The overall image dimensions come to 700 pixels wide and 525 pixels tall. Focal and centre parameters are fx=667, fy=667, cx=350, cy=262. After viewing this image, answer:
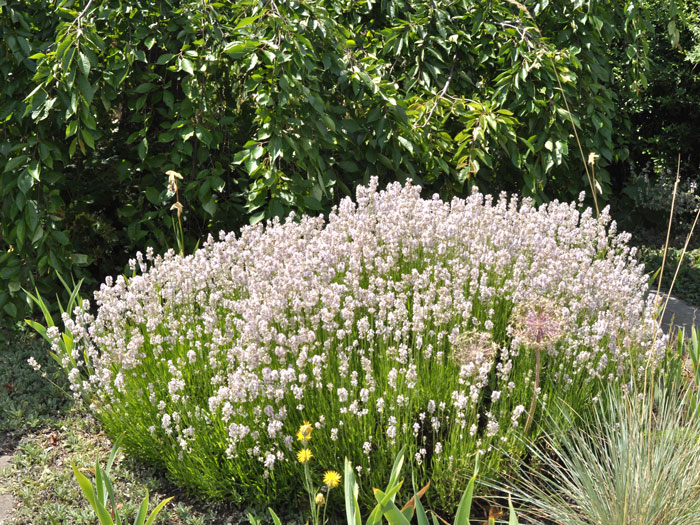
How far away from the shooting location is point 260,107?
3574mm

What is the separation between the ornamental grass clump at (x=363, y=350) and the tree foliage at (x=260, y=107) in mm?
813

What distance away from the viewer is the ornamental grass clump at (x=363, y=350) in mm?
2322

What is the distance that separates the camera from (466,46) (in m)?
4.50

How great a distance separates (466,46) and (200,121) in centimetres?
190

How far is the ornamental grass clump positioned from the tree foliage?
0.81m

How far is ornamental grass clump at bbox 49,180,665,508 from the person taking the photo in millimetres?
2322

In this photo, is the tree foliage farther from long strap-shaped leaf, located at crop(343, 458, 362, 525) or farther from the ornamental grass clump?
long strap-shaped leaf, located at crop(343, 458, 362, 525)

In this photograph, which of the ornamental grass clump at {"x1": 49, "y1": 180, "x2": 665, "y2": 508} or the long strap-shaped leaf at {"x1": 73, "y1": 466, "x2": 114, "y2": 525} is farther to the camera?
the ornamental grass clump at {"x1": 49, "y1": 180, "x2": 665, "y2": 508}

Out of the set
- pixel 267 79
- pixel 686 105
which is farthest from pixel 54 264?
pixel 686 105

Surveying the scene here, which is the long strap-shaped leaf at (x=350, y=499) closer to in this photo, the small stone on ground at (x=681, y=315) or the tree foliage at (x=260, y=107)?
the tree foliage at (x=260, y=107)

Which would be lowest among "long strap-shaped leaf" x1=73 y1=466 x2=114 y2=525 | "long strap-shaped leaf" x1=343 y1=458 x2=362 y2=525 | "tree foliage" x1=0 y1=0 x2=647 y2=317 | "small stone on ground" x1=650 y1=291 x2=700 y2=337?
"small stone on ground" x1=650 y1=291 x2=700 y2=337

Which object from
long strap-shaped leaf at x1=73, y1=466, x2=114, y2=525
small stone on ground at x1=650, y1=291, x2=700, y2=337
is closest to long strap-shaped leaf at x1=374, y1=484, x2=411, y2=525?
long strap-shaped leaf at x1=73, y1=466, x2=114, y2=525

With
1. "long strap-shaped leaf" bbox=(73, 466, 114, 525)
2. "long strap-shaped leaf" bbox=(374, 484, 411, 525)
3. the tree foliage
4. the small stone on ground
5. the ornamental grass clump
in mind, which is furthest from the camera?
the small stone on ground

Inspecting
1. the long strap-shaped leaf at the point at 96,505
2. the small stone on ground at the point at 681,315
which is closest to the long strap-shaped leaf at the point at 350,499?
the long strap-shaped leaf at the point at 96,505
